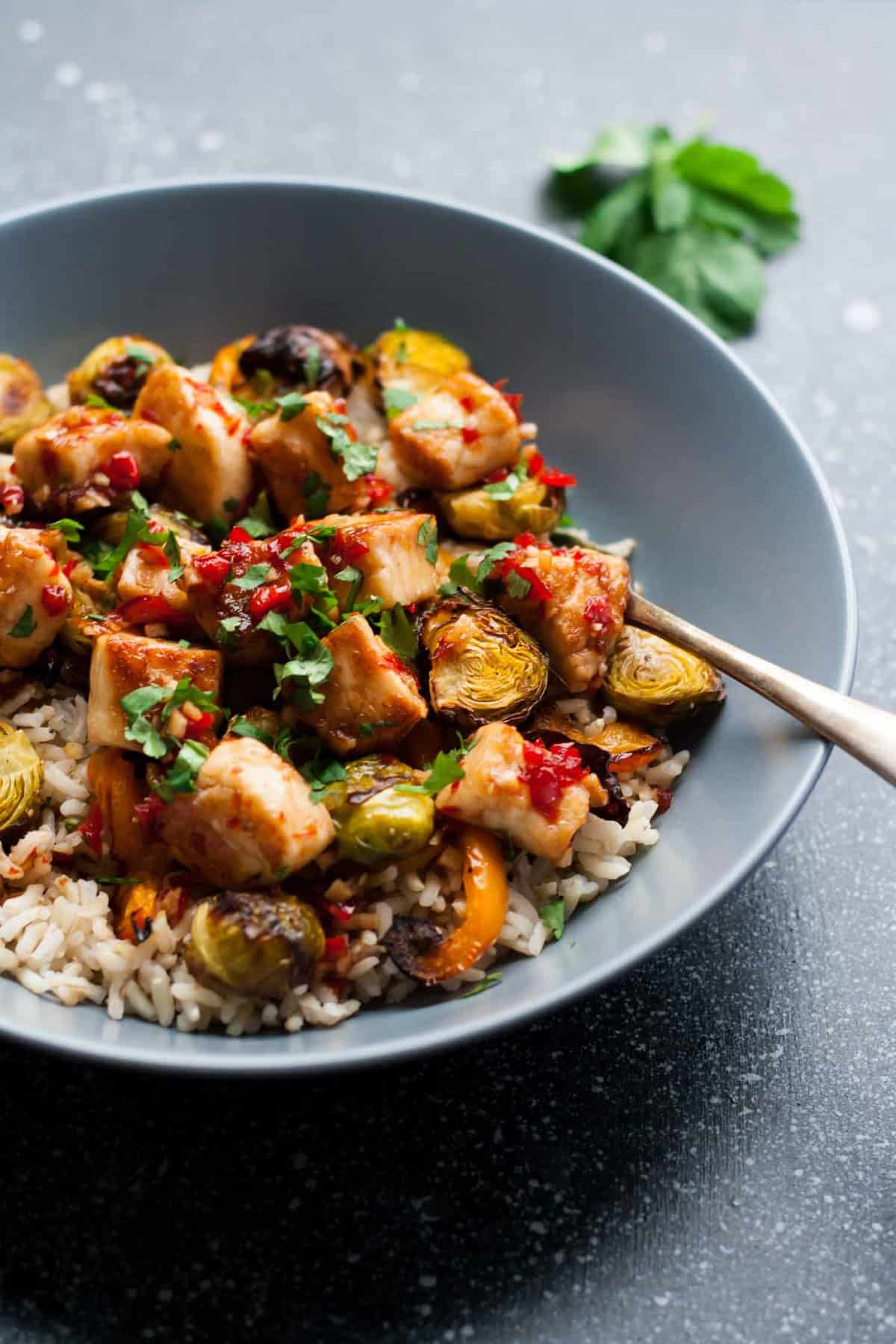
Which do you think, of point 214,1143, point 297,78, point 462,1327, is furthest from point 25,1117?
point 297,78

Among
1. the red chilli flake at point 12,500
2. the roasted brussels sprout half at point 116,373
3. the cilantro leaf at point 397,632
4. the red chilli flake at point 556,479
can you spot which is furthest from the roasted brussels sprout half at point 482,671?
the roasted brussels sprout half at point 116,373

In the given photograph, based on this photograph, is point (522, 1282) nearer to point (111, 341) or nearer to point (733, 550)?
point (733, 550)

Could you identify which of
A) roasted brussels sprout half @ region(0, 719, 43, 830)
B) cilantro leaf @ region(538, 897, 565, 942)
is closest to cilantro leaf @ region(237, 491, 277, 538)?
roasted brussels sprout half @ region(0, 719, 43, 830)

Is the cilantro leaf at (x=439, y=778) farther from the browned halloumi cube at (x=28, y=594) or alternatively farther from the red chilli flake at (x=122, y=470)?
the red chilli flake at (x=122, y=470)

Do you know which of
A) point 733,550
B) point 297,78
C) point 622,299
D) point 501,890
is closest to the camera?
point 501,890

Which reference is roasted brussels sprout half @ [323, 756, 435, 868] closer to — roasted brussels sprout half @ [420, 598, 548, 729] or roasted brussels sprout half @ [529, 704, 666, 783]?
roasted brussels sprout half @ [420, 598, 548, 729]

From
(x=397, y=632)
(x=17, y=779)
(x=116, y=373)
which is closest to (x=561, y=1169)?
(x=397, y=632)
